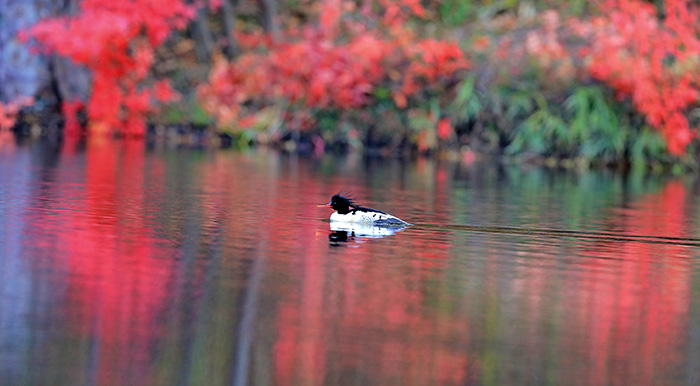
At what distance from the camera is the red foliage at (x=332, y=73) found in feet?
78.1

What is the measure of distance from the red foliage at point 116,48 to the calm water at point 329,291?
11083 millimetres

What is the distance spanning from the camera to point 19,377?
4.80m

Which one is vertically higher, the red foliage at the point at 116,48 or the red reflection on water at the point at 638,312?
the red foliage at the point at 116,48

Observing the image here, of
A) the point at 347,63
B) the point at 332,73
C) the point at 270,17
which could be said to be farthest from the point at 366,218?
the point at 270,17

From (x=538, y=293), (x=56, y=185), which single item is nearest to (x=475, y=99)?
(x=56, y=185)

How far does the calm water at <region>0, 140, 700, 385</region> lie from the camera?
205 inches

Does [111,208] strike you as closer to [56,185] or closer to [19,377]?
[56,185]

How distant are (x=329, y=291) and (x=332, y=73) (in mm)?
17277

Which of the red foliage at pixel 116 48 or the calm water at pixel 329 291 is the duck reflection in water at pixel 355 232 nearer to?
the calm water at pixel 329 291

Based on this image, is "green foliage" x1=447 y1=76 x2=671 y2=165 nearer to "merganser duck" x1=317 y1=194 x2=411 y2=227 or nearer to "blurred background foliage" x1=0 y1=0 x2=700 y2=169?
"blurred background foliage" x1=0 y1=0 x2=700 y2=169

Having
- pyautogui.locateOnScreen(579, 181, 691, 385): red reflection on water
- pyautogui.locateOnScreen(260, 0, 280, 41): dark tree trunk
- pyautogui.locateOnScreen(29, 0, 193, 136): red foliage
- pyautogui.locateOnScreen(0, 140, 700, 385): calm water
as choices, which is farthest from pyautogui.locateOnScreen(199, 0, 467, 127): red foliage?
pyautogui.locateOnScreen(579, 181, 691, 385): red reflection on water

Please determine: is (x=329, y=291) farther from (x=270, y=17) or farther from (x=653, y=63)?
(x=270, y=17)

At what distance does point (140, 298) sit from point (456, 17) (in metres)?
23.5

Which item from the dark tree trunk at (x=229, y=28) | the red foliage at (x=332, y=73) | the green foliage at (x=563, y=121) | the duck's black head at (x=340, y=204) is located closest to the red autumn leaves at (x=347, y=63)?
the red foliage at (x=332, y=73)
